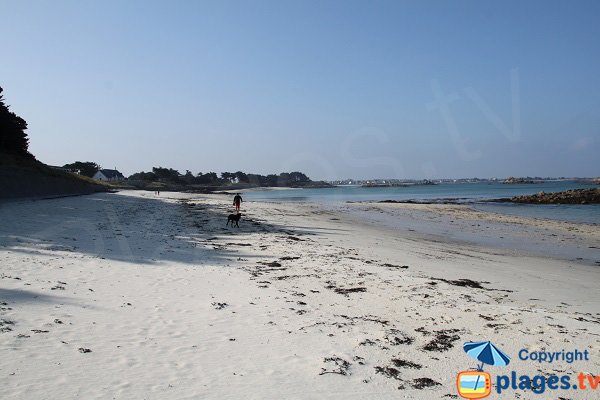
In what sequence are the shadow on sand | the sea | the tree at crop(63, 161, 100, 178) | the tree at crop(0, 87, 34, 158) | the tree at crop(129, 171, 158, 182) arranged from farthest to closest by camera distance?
the tree at crop(129, 171, 158, 182), the tree at crop(63, 161, 100, 178), the tree at crop(0, 87, 34, 158), the sea, the shadow on sand

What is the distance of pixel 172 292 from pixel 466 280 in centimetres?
725

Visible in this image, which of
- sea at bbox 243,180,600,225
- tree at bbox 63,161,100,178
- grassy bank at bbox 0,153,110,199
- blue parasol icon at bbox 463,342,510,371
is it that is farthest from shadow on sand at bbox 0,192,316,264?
tree at bbox 63,161,100,178

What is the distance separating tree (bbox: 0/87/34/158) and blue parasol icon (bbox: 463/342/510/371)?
52.9 metres

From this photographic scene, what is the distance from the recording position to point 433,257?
1307 centimetres

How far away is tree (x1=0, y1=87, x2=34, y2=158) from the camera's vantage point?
4409 centimetres

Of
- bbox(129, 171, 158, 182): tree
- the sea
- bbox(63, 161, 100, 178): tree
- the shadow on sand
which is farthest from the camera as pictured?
bbox(129, 171, 158, 182): tree

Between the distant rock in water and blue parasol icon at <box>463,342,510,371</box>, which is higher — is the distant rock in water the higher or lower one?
the higher one

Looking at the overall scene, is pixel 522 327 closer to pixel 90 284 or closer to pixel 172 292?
pixel 172 292

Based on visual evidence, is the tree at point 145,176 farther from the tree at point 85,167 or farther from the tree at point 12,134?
the tree at point 12,134

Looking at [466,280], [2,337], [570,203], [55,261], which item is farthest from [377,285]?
[570,203]

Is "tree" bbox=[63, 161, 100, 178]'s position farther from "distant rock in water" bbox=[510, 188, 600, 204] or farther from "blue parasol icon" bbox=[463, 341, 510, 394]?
"blue parasol icon" bbox=[463, 341, 510, 394]

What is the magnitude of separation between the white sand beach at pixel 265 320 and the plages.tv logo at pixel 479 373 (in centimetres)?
12

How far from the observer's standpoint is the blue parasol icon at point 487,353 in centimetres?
492

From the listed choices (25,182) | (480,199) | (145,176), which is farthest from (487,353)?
(145,176)
